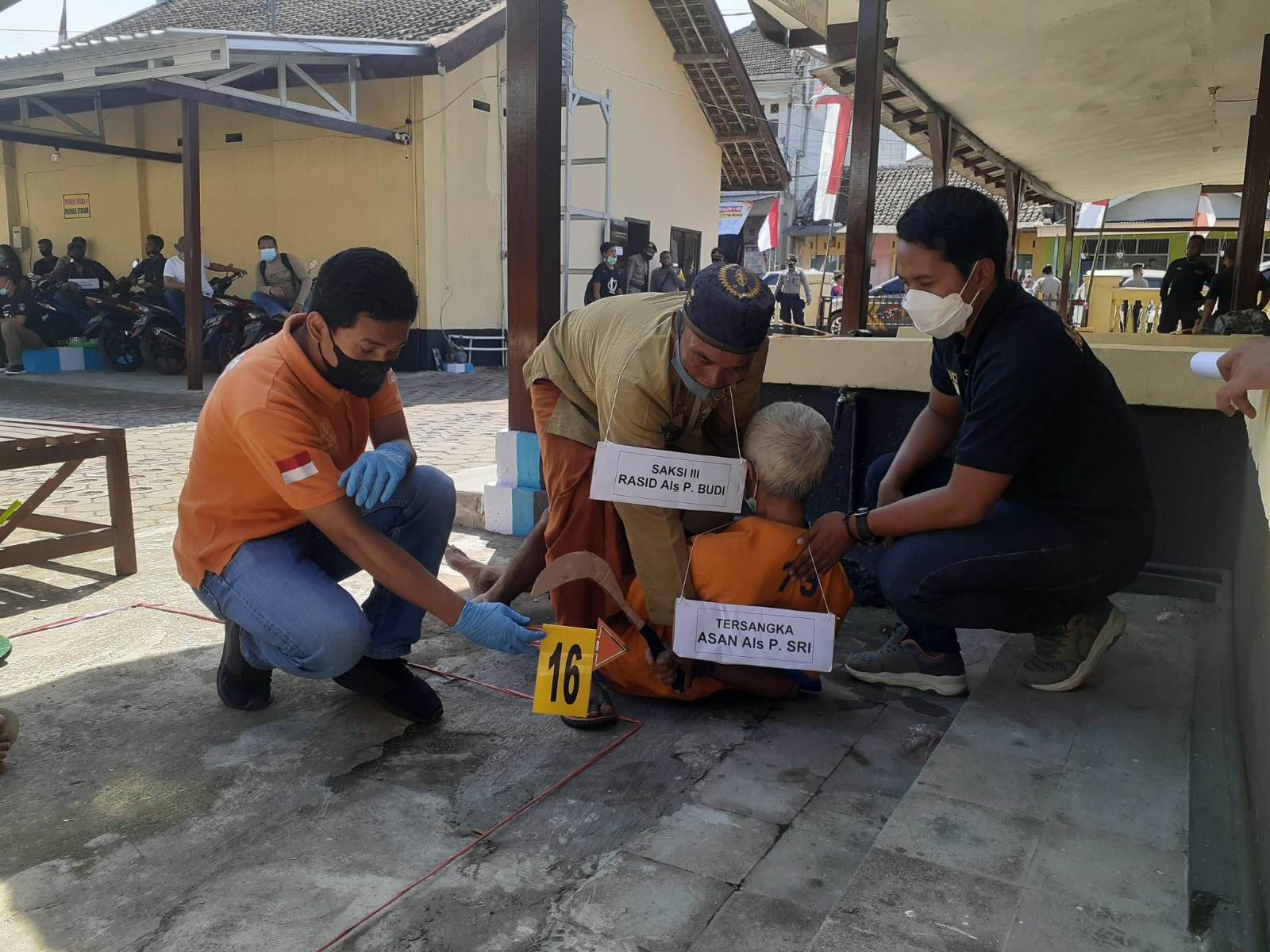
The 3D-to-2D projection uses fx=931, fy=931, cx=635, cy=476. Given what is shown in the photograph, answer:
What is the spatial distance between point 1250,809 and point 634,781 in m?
1.23

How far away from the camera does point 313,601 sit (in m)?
2.21

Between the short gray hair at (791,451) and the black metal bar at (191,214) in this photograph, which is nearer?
the short gray hair at (791,451)

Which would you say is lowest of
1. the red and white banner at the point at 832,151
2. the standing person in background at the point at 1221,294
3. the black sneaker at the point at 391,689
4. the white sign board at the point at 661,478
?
the black sneaker at the point at 391,689

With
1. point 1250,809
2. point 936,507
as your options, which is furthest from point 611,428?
point 1250,809

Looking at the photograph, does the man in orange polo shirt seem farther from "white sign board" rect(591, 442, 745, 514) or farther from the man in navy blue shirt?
the man in navy blue shirt

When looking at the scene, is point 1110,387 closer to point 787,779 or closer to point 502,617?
point 787,779

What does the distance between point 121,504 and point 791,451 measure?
8.74ft

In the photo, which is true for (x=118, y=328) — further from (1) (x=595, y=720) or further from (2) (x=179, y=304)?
(1) (x=595, y=720)

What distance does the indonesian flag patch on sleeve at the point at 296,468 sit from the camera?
2.07 meters

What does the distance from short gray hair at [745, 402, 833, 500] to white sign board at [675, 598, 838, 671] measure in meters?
0.35

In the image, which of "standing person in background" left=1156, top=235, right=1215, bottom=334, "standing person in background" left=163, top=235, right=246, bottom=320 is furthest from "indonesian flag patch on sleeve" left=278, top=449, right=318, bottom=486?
"standing person in background" left=1156, top=235, right=1215, bottom=334

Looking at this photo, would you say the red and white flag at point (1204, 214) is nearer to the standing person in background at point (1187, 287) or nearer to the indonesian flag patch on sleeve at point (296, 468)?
the standing person in background at point (1187, 287)

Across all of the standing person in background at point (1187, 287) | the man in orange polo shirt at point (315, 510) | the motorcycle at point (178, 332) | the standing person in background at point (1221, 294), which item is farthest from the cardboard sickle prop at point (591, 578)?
the standing person in background at point (1187, 287)

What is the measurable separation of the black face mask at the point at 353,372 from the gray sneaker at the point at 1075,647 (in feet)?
6.10
